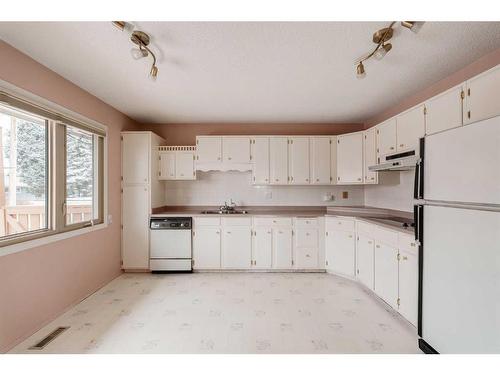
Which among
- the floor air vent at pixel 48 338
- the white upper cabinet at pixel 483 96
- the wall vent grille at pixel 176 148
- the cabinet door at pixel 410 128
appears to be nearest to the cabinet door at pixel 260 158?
the wall vent grille at pixel 176 148

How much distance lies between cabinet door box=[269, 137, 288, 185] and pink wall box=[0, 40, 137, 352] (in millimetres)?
2442

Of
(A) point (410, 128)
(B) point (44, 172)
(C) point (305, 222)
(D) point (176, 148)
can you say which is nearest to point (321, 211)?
(C) point (305, 222)

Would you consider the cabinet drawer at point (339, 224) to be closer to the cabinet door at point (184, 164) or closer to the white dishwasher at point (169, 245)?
the white dishwasher at point (169, 245)

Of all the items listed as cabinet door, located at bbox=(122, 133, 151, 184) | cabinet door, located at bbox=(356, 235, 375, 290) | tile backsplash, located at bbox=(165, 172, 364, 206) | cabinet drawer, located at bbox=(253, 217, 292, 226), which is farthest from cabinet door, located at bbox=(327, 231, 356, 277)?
cabinet door, located at bbox=(122, 133, 151, 184)

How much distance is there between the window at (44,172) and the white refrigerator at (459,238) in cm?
330

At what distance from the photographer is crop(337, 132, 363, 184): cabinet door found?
3568mm

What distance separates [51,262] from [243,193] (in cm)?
273

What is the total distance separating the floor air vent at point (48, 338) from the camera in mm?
1884

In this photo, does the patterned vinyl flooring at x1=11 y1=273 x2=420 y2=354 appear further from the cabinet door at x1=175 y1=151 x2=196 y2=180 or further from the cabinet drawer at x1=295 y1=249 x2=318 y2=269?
the cabinet door at x1=175 y1=151 x2=196 y2=180

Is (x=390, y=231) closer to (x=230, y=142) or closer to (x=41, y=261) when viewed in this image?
(x=230, y=142)

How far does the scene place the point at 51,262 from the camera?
2.28m

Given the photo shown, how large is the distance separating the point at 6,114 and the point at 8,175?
0.51 m
